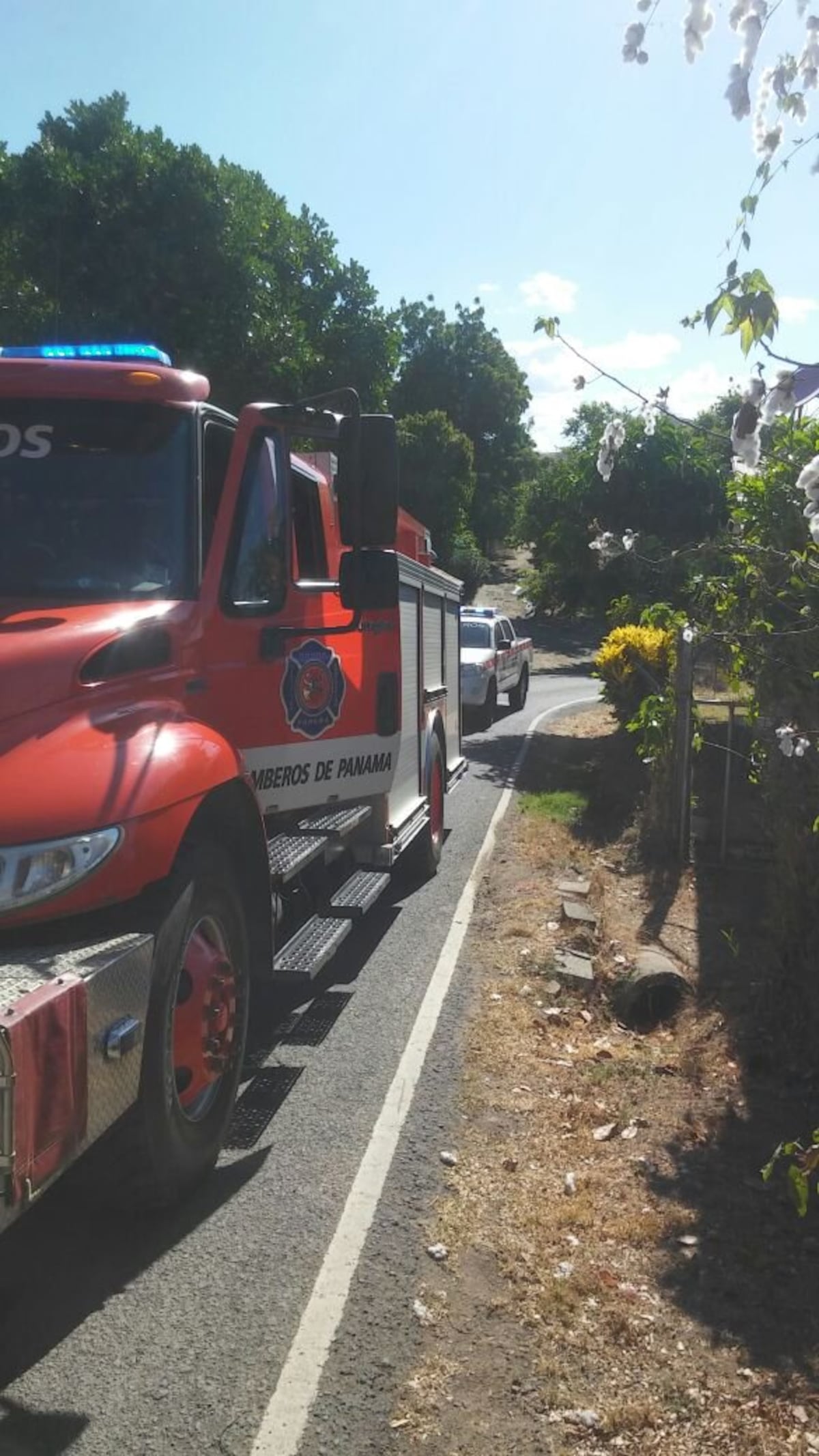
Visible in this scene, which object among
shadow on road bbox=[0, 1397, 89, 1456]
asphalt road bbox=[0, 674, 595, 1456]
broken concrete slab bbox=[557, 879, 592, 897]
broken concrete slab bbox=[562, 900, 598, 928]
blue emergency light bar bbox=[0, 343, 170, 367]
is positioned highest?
blue emergency light bar bbox=[0, 343, 170, 367]

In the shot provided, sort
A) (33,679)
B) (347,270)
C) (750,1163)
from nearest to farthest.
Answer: (33,679), (750,1163), (347,270)

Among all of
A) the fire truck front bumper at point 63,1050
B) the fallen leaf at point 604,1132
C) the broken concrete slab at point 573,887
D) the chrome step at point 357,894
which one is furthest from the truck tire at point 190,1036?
the broken concrete slab at point 573,887

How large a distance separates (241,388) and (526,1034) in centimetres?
1330

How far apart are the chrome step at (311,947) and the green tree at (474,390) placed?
50.9 m

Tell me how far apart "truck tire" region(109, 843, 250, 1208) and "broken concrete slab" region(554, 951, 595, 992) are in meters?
2.76

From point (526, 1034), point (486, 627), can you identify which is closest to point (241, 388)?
point (486, 627)

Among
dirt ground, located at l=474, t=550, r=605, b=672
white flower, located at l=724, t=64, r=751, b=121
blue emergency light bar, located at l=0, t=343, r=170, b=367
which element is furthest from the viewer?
dirt ground, located at l=474, t=550, r=605, b=672

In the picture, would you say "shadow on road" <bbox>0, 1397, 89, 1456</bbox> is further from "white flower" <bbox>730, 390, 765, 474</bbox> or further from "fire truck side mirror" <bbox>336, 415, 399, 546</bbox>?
"fire truck side mirror" <bbox>336, 415, 399, 546</bbox>

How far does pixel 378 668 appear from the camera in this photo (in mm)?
6398

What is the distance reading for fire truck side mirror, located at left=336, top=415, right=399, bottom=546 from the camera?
458 centimetres

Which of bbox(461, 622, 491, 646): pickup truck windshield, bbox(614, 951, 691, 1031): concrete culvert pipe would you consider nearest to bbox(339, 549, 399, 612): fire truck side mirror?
bbox(614, 951, 691, 1031): concrete culvert pipe

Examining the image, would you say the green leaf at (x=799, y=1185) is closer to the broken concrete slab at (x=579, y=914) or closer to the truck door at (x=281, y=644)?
the truck door at (x=281, y=644)

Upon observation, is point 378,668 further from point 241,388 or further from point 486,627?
point 486,627

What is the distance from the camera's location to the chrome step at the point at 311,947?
4.78m
